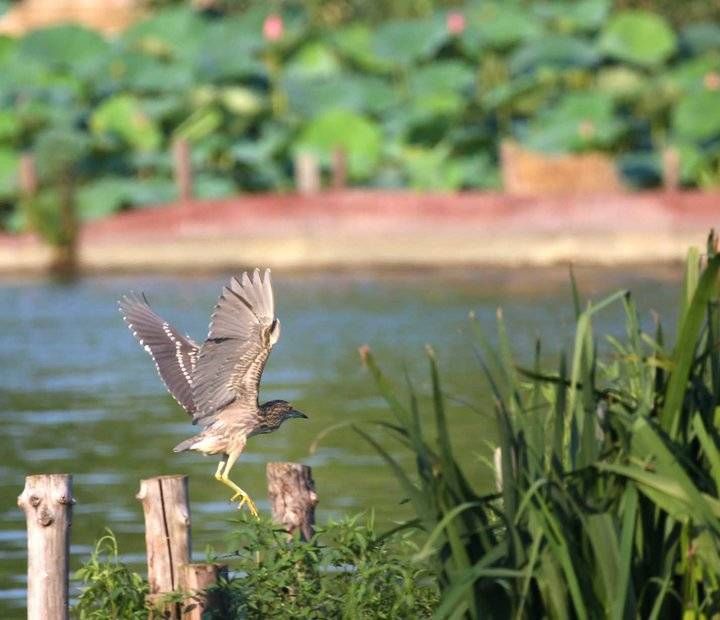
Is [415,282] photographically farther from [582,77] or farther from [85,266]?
[582,77]

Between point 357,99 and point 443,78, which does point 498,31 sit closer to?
point 443,78

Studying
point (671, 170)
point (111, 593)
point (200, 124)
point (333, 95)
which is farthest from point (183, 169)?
point (111, 593)

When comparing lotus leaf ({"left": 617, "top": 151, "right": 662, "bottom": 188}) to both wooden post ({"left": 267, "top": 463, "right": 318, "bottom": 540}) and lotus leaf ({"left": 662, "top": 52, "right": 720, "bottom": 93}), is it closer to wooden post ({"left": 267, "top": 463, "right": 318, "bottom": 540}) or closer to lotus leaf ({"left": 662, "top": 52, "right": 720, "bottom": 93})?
lotus leaf ({"left": 662, "top": 52, "right": 720, "bottom": 93})

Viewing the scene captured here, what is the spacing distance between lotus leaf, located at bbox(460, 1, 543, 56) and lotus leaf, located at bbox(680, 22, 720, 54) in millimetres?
1974

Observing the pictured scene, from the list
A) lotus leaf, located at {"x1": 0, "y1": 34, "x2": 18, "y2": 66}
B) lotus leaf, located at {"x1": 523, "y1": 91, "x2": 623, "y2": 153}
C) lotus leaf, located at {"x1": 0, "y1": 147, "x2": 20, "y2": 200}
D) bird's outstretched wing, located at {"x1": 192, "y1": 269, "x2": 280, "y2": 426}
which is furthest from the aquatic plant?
lotus leaf, located at {"x1": 0, "y1": 34, "x2": 18, "y2": 66}

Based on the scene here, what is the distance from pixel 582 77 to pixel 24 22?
33.7ft

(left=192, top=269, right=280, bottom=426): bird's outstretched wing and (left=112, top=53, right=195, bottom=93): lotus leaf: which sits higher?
(left=112, top=53, right=195, bottom=93): lotus leaf

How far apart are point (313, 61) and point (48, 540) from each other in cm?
2414

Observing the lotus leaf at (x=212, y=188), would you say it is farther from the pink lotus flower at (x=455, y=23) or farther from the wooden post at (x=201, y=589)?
the wooden post at (x=201, y=589)

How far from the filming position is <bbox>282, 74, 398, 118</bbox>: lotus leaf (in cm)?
2798

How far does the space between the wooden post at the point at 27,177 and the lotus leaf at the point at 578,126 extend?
19.2 ft

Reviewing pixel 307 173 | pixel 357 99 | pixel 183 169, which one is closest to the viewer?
pixel 183 169

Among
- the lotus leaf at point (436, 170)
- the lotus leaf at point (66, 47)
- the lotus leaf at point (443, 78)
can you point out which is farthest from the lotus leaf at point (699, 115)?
the lotus leaf at point (66, 47)

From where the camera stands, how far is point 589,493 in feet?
15.8
